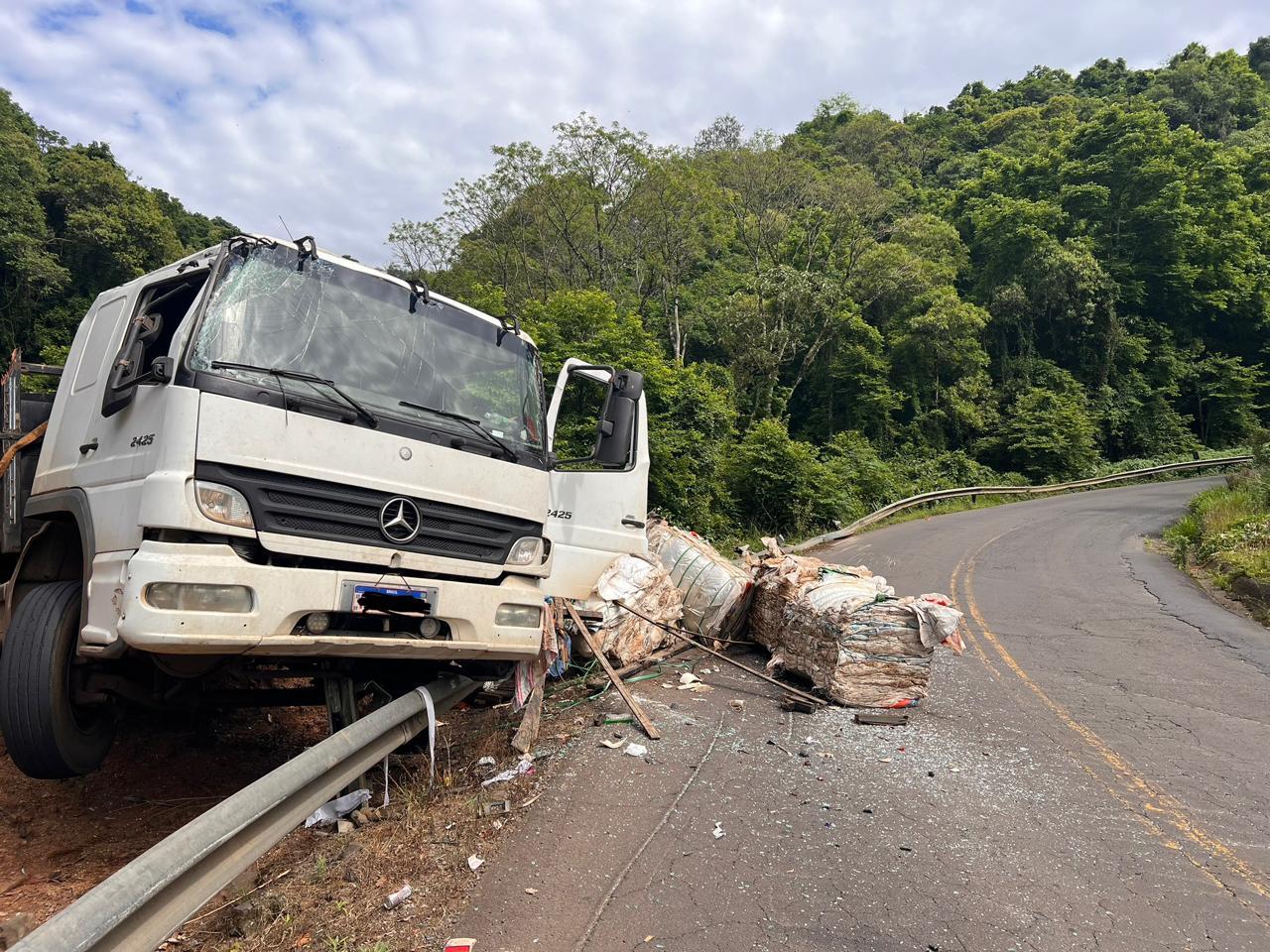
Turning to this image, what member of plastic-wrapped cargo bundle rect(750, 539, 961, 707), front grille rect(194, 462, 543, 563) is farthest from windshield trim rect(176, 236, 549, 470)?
plastic-wrapped cargo bundle rect(750, 539, 961, 707)

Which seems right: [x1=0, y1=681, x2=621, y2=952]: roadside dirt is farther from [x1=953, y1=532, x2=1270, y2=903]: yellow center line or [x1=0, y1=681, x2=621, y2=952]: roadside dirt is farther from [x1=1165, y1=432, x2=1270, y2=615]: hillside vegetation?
[x1=1165, y1=432, x2=1270, y2=615]: hillside vegetation

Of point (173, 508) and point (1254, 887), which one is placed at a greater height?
point (173, 508)

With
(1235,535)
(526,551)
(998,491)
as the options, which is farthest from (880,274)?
(526,551)

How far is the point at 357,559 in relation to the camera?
380cm

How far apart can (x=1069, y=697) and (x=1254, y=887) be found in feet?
10.5

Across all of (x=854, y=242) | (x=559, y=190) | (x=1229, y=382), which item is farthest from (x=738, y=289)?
(x=1229, y=382)

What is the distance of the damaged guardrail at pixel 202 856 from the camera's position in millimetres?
2090

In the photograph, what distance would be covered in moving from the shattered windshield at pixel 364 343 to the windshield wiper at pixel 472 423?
0.05 feet

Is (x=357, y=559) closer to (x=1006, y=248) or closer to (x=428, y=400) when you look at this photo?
(x=428, y=400)

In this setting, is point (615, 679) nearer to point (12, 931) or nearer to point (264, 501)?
point (264, 501)

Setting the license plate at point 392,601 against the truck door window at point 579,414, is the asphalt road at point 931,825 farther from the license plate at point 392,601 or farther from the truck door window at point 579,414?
the truck door window at point 579,414

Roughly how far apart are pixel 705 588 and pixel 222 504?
5.00 m

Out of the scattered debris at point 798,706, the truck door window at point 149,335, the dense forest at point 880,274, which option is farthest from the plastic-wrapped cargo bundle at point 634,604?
the dense forest at point 880,274

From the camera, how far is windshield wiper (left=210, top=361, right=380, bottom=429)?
3.71 meters
